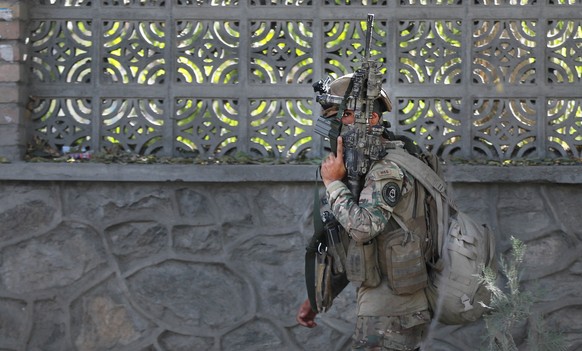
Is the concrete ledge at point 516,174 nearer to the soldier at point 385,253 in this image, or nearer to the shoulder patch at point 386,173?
Answer: the soldier at point 385,253

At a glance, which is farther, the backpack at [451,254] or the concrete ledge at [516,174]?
the concrete ledge at [516,174]

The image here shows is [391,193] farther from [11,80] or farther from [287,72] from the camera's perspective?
[11,80]

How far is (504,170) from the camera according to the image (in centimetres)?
711

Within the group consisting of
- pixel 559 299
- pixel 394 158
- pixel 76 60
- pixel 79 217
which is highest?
pixel 76 60

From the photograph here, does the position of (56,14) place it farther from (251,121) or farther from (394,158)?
(394,158)

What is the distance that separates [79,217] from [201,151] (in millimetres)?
Answer: 861

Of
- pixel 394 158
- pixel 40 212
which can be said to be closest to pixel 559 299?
pixel 394 158

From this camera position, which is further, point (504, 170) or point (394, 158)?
point (504, 170)

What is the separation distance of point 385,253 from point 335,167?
469 millimetres

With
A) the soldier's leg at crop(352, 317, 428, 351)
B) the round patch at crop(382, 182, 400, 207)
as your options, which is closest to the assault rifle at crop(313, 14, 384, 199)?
the round patch at crop(382, 182, 400, 207)

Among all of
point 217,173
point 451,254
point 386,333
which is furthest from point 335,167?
point 217,173

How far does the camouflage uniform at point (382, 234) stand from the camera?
535 cm

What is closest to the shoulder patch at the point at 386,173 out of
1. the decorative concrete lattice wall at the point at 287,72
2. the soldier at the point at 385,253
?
the soldier at the point at 385,253

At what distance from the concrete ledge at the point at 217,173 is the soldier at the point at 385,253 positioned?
154 centimetres
